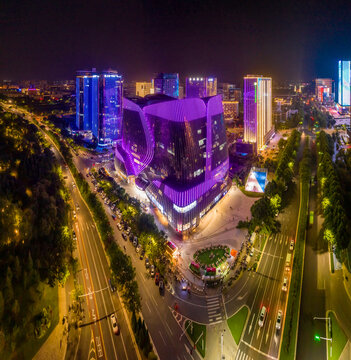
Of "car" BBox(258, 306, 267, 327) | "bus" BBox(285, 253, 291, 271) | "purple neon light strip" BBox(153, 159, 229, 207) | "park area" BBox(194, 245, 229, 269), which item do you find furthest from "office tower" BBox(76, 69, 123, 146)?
"car" BBox(258, 306, 267, 327)

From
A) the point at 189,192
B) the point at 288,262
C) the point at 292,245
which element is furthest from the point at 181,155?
the point at 288,262

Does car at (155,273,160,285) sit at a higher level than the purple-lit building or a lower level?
lower

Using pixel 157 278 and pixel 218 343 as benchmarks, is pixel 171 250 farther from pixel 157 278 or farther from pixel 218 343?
pixel 218 343

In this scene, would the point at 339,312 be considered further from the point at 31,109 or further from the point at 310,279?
the point at 31,109

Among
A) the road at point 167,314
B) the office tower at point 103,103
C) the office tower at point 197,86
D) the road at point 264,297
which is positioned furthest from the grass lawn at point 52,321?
the office tower at point 197,86

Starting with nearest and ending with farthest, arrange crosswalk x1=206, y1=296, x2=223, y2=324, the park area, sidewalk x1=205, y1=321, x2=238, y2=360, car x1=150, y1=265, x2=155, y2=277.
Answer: sidewalk x1=205, y1=321, x2=238, y2=360 < crosswalk x1=206, y1=296, x2=223, y2=324 < car x1=150, y1=265, x2=155, y2=277 < the park area

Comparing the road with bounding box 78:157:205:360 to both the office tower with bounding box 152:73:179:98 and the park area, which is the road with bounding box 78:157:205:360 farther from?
the office tower with bounding box 152:73:179:98
